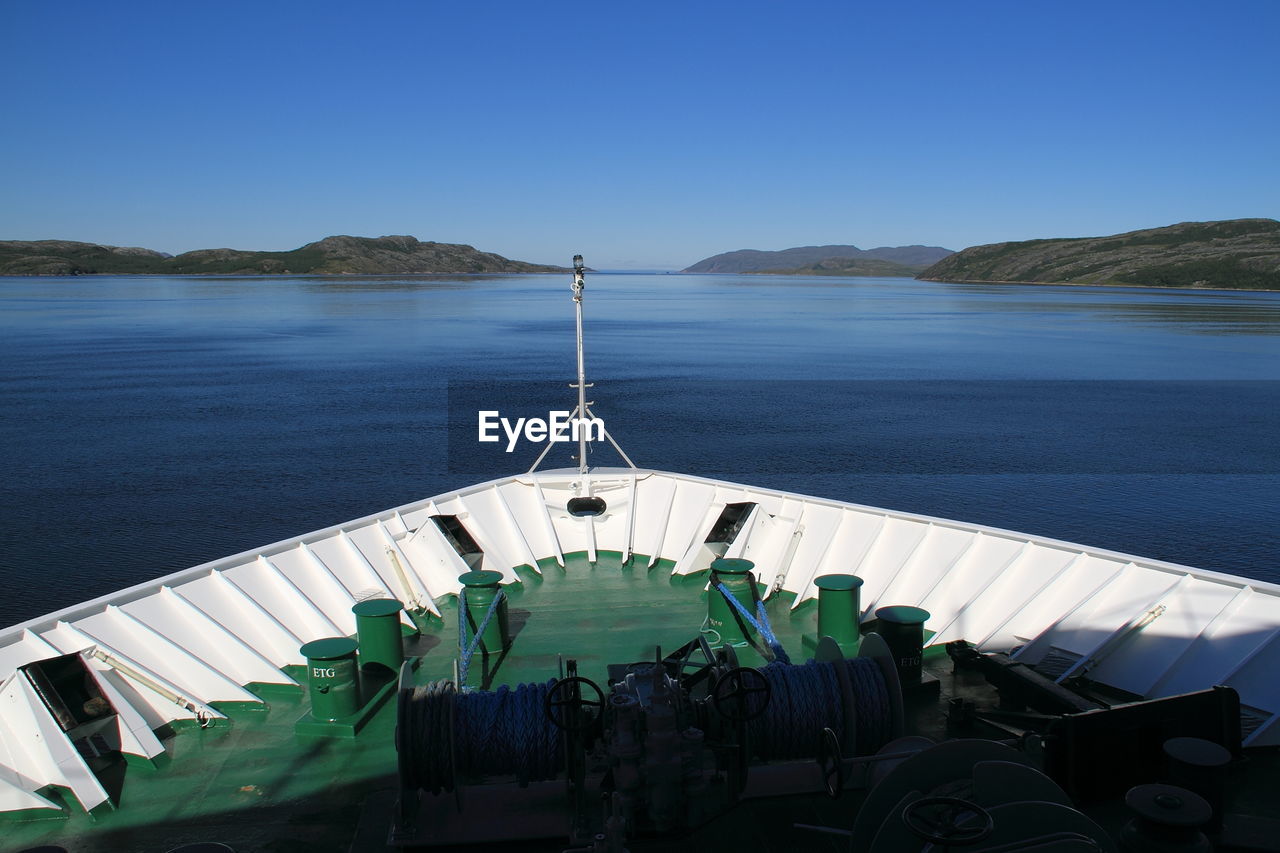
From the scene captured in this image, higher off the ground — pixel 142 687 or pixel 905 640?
pixel 905 640

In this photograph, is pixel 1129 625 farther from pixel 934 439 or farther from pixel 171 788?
pixel 934 439

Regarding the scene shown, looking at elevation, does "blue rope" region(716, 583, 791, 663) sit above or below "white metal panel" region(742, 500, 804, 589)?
above

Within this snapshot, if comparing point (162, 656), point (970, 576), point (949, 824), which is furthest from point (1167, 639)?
point (162, 656)

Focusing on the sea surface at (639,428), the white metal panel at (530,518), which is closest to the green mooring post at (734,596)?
the white metal panel at (530,518)

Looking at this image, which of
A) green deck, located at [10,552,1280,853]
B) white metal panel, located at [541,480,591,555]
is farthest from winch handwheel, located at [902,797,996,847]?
white metal panel, located at [541,480,591,555]

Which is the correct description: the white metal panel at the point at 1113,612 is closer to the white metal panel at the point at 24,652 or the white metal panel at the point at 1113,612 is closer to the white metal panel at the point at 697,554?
the white metal panel at the point at 697,554

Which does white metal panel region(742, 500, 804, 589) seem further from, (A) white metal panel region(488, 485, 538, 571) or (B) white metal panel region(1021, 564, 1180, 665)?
(B) white metal panel region(1021, 564, 1180, 665)

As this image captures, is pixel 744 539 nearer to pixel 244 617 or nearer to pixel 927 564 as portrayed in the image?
pixel 927 564
